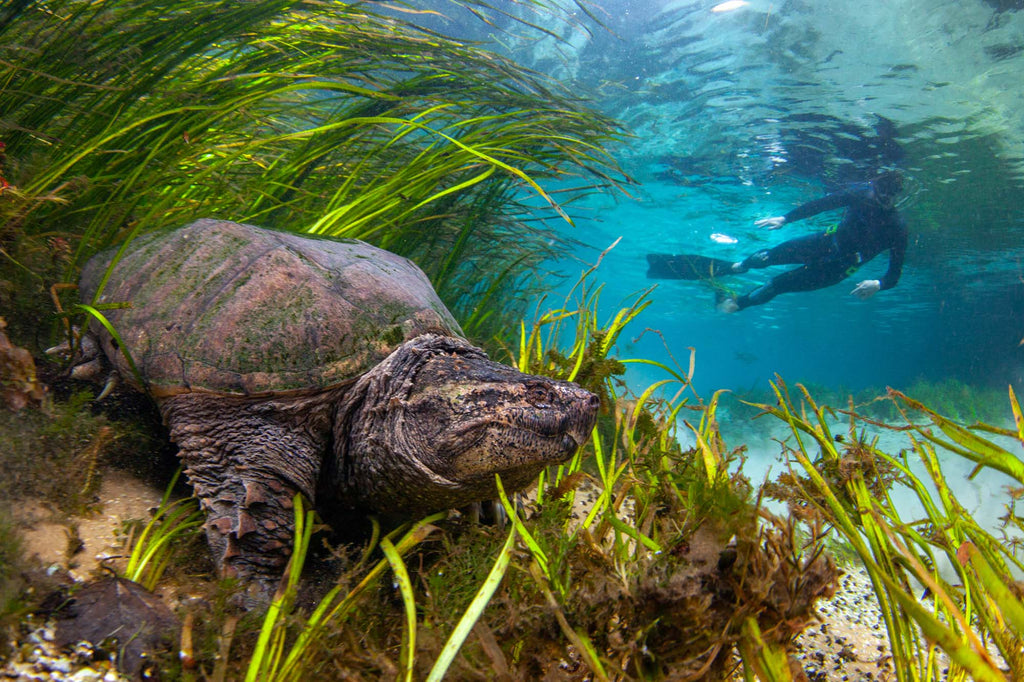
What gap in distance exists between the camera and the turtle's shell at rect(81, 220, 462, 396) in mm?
1706

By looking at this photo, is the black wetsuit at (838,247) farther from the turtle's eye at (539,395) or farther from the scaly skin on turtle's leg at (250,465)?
the scaly skin on turtle's leg at (250,465)

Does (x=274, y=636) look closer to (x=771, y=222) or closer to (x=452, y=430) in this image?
(x=452, y=430)

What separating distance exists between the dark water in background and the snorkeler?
2.02ft

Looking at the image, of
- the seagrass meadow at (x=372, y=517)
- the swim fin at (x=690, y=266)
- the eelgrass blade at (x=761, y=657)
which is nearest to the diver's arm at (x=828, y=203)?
the swim fin at (x=690, y=266)

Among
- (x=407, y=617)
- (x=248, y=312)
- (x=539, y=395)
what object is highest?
(x=539, y=395)

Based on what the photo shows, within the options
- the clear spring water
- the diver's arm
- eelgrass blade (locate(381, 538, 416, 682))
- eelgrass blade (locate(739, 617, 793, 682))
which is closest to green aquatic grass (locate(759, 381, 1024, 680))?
eelgrass blade (locate(739, 617, 793, 682))

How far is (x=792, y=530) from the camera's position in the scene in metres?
1.10

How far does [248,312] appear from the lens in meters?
1.80

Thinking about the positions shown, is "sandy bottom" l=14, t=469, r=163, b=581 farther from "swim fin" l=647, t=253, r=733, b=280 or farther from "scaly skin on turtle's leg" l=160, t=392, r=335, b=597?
"swim fin" l=647, t=253, r=733, b=280

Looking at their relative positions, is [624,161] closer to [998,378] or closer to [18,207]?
[18,207]

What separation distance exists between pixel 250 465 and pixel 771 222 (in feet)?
64.5

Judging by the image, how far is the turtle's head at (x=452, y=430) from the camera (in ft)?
4.71

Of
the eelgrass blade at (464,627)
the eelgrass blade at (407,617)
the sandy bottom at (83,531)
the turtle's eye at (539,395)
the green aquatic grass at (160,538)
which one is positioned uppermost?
the turtle's eye at (539,395)

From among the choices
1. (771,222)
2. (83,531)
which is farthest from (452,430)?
(771,222)
